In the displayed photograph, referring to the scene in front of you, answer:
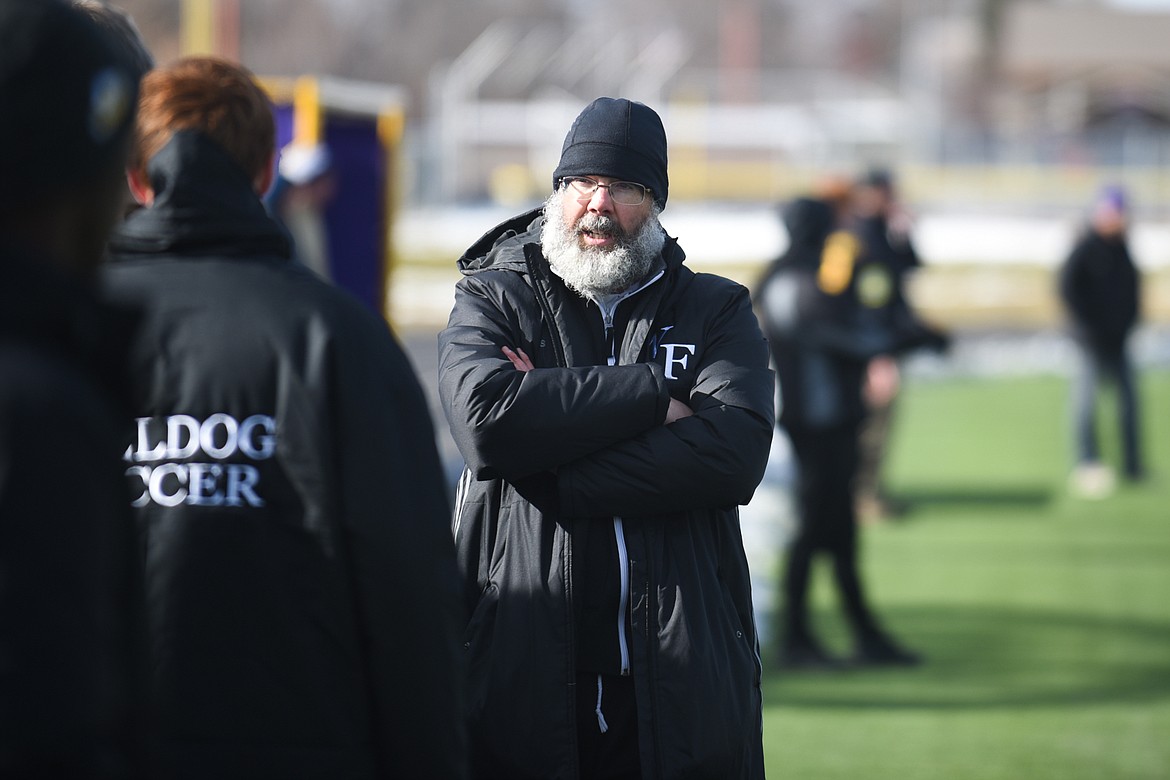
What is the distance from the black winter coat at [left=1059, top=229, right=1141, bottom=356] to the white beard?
8.59m

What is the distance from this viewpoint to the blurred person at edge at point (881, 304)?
735 centimetres

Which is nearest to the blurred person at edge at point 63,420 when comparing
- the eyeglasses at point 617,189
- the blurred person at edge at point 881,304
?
the eyeglasses at point 617,189

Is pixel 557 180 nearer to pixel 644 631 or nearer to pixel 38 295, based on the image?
pixel 644 631

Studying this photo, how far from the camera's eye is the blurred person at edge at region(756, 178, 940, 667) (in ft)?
21.8

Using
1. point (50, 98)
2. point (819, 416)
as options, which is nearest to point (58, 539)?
point (50, 98)

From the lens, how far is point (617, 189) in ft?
10.6

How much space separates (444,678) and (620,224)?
4.74 feet

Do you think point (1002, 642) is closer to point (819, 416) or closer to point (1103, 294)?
point (819, 416)

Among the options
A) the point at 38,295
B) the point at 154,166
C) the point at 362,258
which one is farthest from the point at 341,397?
the point at 362,258

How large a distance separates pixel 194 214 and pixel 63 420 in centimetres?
83

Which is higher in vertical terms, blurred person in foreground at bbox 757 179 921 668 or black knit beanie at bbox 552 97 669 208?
black knit beanie at bbox 552 97 669 208

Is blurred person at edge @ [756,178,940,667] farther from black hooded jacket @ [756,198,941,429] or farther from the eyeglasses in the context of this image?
the eyeglasses

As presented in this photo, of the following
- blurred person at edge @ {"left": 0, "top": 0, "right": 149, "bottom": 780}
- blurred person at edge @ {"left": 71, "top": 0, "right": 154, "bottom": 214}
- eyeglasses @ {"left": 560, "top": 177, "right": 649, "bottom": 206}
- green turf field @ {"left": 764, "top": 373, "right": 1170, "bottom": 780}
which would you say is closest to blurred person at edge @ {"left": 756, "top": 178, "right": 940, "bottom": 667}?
green turf field @ {"left": 764, "top": 373, "right": 1170, "bottom": 780}

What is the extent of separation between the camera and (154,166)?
2.10 meters
